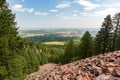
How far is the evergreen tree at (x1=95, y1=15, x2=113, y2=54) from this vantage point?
1728 inches

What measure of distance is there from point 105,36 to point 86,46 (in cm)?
768

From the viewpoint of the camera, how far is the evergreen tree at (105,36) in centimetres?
4390

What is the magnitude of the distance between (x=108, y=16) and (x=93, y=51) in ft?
33.0

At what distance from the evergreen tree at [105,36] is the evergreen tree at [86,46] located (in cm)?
434

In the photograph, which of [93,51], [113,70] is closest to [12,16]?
[113,70]

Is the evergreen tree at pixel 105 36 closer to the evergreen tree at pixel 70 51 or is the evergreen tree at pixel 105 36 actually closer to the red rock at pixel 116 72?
the evergreen tree at pixel 70 51

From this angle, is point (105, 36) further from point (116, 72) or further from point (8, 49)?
point (116, 72)

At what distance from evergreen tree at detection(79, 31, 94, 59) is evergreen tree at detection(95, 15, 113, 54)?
4339mm

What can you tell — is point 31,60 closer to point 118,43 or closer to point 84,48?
point 84,48

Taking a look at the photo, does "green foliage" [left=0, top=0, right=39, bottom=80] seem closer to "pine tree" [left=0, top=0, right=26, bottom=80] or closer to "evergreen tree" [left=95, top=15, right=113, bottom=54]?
"pine tree" [left=0, top=0, right=26, bottom=80]

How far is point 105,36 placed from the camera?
146 feet

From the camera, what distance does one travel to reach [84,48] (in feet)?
168

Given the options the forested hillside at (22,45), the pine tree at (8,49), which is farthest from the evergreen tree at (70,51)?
the pine tree at (8,49)

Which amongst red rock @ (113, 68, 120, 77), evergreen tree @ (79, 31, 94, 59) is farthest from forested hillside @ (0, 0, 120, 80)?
red rock @ (113, 68, 120, 77)
